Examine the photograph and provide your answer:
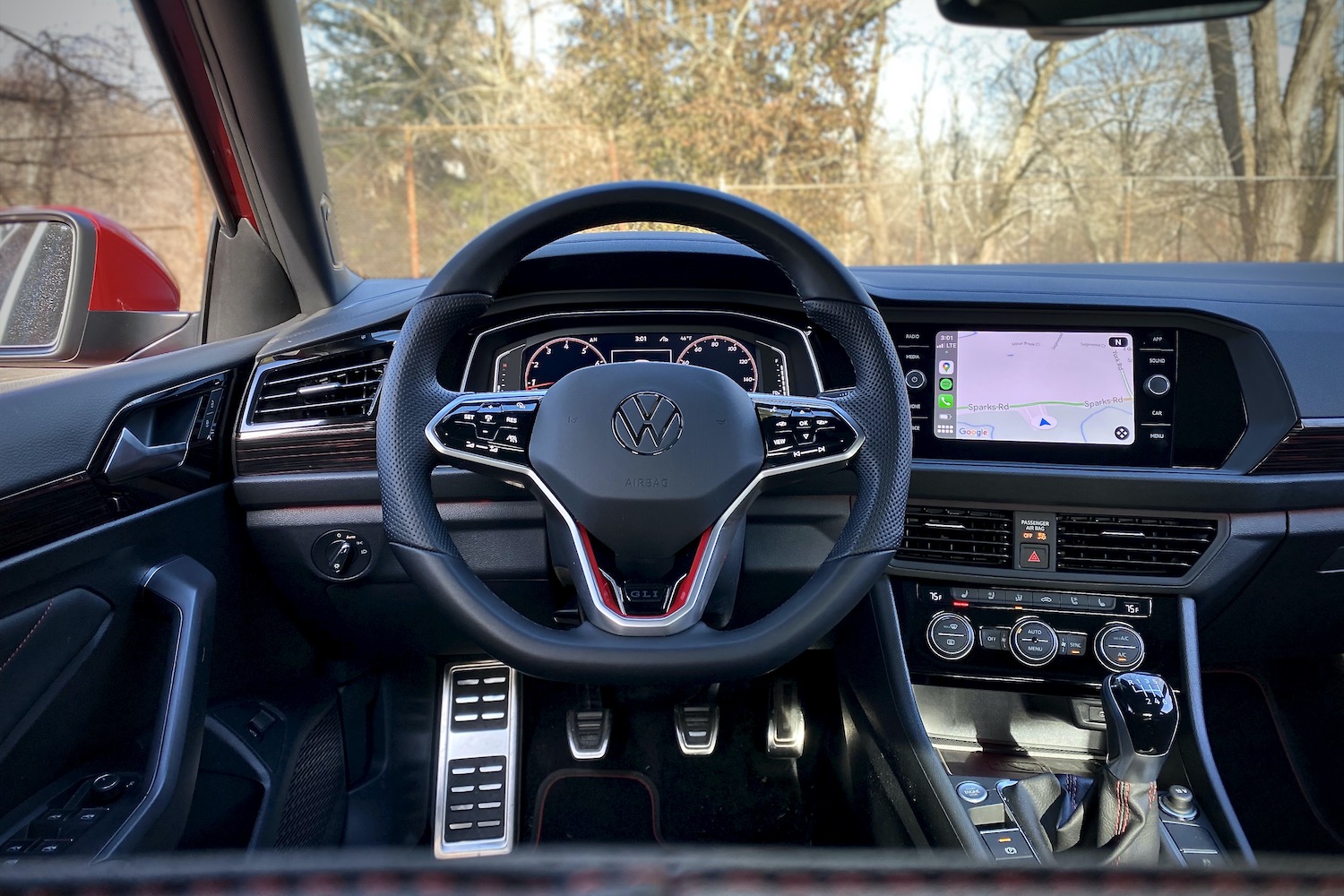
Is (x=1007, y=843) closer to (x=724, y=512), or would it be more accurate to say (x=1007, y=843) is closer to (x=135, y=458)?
(x=724, y=512)

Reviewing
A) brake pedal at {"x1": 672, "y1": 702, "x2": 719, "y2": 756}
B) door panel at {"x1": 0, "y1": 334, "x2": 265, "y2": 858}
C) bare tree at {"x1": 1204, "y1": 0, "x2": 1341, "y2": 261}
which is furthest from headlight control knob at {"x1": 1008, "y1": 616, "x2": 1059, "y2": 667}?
bare tree at {"x1": 1204, "y1": 0, "x2": 1341, "y2": 261}

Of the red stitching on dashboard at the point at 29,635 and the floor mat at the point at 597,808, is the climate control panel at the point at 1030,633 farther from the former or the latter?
the red stitching on dashboard at the point at 29,635

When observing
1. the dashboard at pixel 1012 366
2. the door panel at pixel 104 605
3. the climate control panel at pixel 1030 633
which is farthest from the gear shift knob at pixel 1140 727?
the door panel at pixel 104 605

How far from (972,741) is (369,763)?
4.63 feet

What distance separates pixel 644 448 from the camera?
1524 mm

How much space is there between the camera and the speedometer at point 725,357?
6.63 feet

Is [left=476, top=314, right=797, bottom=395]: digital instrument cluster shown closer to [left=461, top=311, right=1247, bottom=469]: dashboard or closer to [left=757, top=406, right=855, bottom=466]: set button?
[left=461, top=311, right=1247, bottom=469]: dashboard

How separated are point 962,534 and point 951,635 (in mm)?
226

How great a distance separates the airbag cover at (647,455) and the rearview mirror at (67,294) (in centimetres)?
106

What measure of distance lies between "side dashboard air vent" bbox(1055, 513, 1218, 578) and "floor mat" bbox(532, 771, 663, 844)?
3.80ft

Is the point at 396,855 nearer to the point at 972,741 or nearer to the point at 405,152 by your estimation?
the point at 972,741

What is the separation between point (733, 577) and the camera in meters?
1.82

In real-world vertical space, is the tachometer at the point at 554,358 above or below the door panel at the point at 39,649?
above

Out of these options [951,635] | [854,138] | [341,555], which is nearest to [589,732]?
[341,555]
